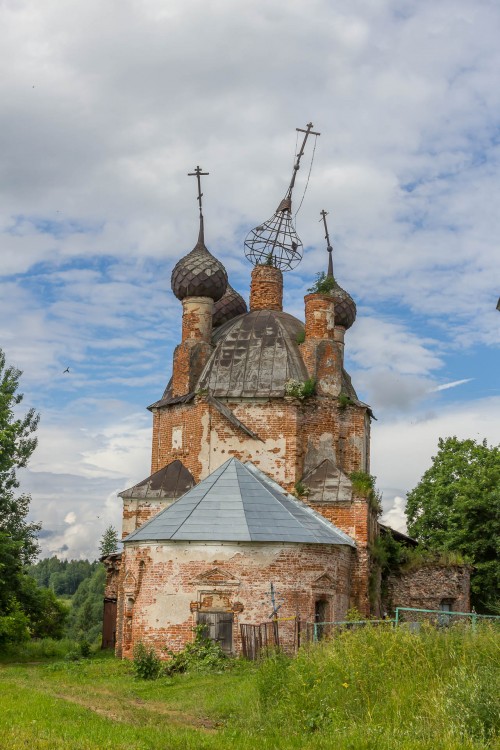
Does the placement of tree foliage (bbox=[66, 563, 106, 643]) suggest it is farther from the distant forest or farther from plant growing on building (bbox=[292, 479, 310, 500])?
plant growing on building (bbox=[292, 479, 310, 500])

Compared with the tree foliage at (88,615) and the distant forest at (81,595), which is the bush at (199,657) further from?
the tree foliage at (88,615)

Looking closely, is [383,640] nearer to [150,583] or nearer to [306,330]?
[150,583]

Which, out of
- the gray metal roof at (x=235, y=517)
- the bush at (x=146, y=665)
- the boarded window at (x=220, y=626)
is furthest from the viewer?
the gray metal roof at (x=235, y=517)

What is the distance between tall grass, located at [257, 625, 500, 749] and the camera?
1043cm

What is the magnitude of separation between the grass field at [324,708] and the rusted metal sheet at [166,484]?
1061cm

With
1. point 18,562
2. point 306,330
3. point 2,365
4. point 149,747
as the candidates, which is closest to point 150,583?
point 18,562

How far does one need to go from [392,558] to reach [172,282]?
1092cm

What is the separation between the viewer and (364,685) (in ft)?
40.6

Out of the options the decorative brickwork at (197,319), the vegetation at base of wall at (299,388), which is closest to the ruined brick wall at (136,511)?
the vegetation at base of wall at (299,388)

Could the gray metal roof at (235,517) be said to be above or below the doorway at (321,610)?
above

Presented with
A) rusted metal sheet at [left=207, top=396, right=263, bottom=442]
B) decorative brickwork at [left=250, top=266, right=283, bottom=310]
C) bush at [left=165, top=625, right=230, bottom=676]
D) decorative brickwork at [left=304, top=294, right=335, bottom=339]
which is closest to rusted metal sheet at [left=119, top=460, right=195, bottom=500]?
rusted metal sheet at [left=207, top=396, right=263, bottom=442]

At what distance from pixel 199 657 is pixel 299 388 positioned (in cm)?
884

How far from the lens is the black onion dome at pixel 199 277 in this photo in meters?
28.8

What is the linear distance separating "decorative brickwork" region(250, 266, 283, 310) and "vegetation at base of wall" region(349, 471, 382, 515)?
6669 mm
